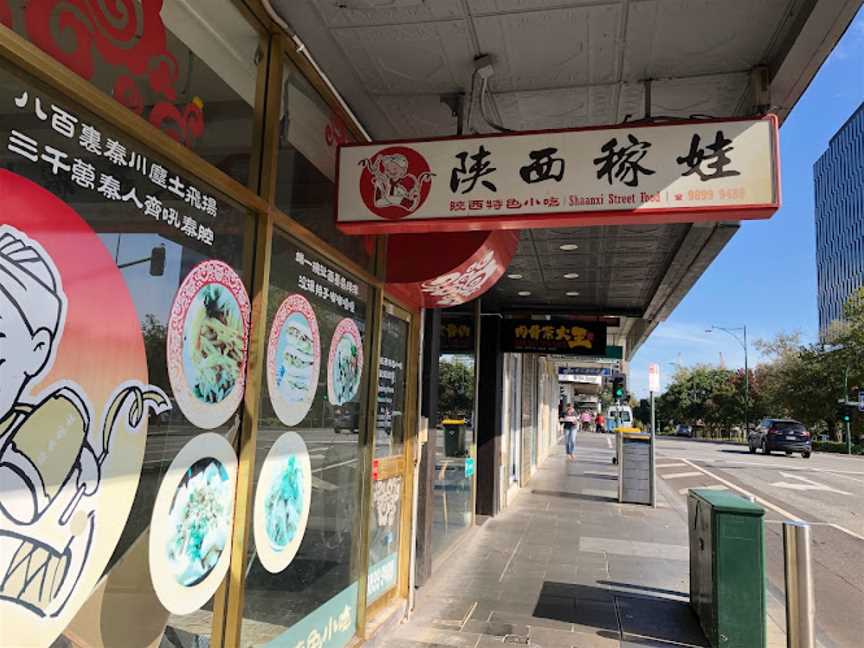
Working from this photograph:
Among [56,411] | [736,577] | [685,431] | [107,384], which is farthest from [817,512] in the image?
[685,431]

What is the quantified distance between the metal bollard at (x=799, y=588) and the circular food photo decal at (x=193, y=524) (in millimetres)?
3094

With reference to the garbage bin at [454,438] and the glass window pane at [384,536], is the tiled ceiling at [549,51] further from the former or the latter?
the garbage bin at [454,438]

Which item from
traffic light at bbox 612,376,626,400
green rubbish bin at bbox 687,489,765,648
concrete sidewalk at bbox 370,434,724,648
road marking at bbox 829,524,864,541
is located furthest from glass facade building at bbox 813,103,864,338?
Result: green rubbish bin at bbox 687,489,765,648

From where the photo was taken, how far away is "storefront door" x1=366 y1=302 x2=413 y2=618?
4555 mm

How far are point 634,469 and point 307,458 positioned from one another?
913 centimetres

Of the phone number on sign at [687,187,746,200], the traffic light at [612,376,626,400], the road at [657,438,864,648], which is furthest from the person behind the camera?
the traffic light at [612,376,626,400]

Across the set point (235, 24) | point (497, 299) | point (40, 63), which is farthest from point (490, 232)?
point (497, 299)

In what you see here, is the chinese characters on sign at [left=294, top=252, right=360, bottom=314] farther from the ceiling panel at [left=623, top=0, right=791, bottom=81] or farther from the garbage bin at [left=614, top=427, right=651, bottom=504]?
the garbage bin at [left=614, top=427, right=651, bottom=504]

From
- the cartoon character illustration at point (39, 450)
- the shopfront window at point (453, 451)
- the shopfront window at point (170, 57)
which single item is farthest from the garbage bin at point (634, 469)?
the cartoon character illustration at point (39, 450)

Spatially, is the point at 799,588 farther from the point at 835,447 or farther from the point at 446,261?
the point at 835,447

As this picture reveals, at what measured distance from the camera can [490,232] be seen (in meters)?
3.90

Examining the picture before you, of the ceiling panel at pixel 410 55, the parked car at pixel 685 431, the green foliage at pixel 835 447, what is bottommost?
the parked car at pixel 685 431

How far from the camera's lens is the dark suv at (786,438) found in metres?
24.9

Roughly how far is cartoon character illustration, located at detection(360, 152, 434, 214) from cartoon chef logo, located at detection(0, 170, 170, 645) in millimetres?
1657
